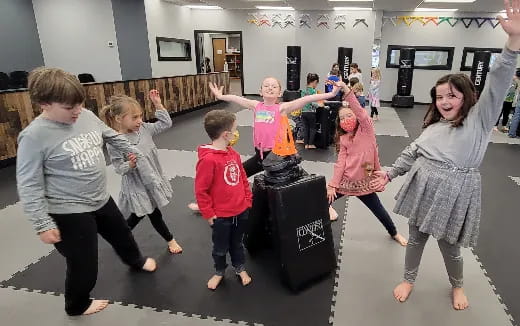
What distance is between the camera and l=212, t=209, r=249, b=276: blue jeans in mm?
1960

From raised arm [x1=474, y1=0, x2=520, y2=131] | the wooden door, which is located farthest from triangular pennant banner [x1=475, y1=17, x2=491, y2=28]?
raised arm [x1=474, y1=0, x2=520, y2=131]

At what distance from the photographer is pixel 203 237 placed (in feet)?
Result: 8.93

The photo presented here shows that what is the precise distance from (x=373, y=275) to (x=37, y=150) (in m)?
2.14

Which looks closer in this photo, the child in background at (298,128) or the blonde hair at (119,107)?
the blonde hair at (119,107)

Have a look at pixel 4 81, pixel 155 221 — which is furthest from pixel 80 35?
pixel 155 221

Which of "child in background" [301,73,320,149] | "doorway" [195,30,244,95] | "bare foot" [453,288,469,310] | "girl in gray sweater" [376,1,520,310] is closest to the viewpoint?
"girl in gray sweater" [376,1,520,310]

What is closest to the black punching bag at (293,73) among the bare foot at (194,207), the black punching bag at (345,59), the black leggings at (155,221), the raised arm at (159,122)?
the black punching bag at (345,59)

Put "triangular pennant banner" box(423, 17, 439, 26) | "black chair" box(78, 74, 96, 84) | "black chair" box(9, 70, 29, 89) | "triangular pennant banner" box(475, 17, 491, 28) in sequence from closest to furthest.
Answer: "black chair" box(78, 74, 96, 84)
"black chair" box(9, 70, 29, 89)
"triangular pennant banner" box(475, 17, 491, 28)
"triangular pennant banner" box(423, 17, 439, 26)

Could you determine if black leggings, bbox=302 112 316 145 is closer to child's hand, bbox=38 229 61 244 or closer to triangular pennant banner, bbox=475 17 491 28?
child's hand, bbox=38 229 61 244

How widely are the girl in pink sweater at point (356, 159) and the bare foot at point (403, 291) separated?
0.62m

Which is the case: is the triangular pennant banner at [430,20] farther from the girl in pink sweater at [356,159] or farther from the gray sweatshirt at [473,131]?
the gray sweatshirt at [473,131]

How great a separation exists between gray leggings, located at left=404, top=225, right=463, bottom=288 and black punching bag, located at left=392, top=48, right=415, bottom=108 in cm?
926

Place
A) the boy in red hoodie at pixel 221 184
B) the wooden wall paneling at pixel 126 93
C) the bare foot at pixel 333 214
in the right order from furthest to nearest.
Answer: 1. the wooden wall paneling at pixel 126 93
2. the bare foot at pixel 333 214
3. the boy in red hoodie at pixel 221 184

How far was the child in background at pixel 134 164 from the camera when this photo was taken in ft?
6.91
